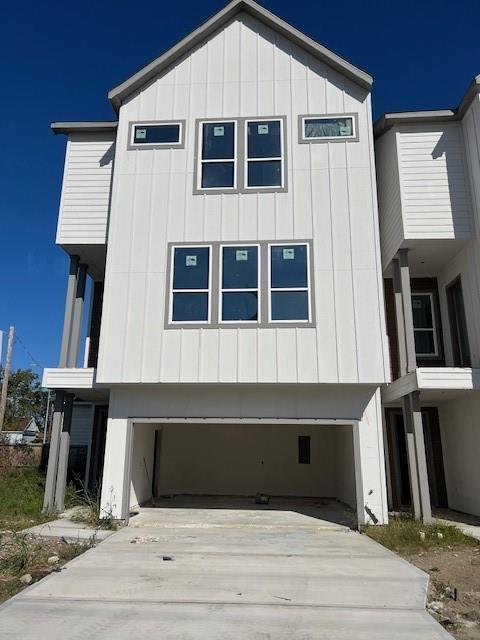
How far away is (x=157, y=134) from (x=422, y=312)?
8222 mm

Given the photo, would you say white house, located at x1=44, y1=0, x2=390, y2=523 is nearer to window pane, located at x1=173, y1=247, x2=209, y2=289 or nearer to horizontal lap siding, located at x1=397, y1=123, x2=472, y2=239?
window pane, located at x1=173, y1=247, x2=209, y2=289

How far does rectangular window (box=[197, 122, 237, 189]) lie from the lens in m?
11.4

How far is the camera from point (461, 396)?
11.1 metres

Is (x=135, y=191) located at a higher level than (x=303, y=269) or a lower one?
higher

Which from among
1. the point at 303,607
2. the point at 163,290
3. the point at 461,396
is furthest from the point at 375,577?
the point at 163,290

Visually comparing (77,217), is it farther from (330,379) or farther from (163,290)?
(330,379)

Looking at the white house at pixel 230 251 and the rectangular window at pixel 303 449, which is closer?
the white house at pixel 230 251

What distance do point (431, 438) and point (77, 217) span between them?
10.4 metres

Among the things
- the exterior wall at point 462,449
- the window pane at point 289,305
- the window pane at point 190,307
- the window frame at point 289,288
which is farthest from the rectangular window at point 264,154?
the exterior wall at point 462,449

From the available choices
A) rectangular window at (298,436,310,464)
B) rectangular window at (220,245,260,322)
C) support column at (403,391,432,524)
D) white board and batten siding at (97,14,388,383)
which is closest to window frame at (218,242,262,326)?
rectangular window at (220,245,260,322)

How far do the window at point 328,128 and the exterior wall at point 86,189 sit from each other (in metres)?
4.81

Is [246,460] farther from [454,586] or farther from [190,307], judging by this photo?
[454,586]

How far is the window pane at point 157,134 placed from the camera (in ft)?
38.5

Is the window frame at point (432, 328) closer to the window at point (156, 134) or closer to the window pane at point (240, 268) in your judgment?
the window pane at point (240, 268)
